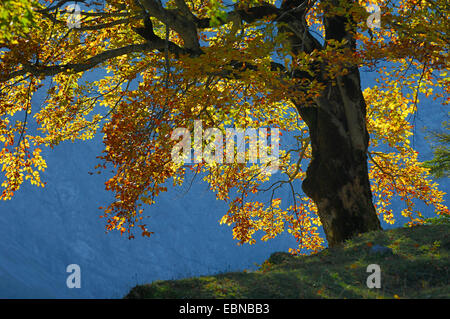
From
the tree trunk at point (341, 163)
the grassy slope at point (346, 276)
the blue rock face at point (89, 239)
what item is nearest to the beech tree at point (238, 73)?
the tree trunk at point (341, 163)

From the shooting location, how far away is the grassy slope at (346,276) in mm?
5930

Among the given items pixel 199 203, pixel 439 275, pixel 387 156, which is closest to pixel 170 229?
pixel 199 203

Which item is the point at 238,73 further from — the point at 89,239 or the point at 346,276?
the point at 89,239

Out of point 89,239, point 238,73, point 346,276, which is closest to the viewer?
point 346,276

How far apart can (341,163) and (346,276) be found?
3.89 m

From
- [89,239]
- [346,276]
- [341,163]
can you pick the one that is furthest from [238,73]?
[89,239]

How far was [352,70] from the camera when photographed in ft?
36.2

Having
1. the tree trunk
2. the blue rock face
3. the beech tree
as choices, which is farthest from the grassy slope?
the blue rock face

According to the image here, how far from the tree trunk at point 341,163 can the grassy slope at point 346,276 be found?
3.43ft

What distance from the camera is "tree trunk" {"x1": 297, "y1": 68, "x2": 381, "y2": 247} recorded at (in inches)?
396

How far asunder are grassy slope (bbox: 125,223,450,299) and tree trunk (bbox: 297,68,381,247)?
1046 mm

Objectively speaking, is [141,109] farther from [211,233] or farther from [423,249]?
[211,233]

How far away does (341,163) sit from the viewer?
10.2 meters

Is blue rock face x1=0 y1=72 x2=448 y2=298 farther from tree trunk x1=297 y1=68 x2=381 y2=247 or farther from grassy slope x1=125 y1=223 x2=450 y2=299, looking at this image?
grassy slope x1=125 y1=223 x2=450 y2=299
